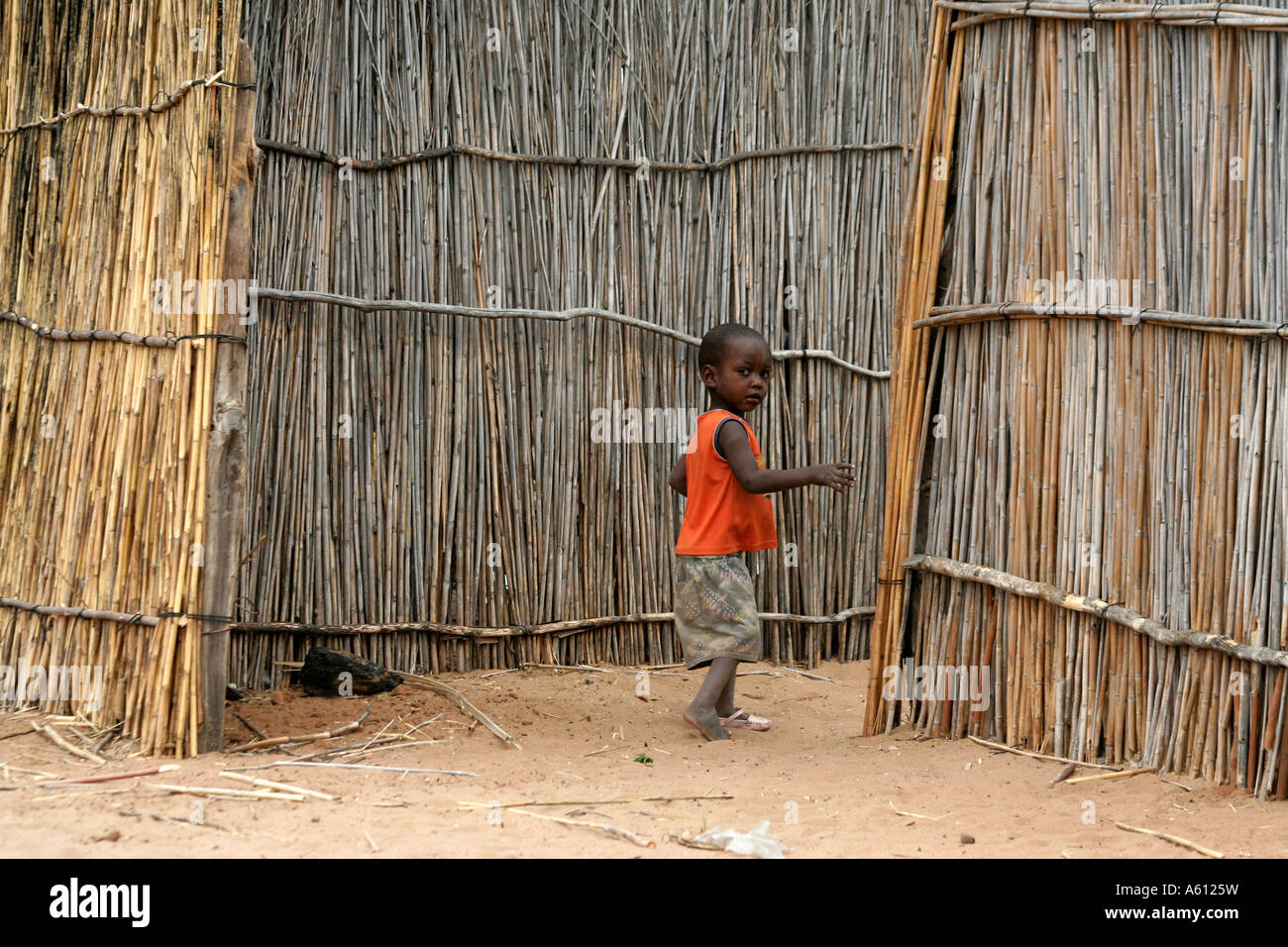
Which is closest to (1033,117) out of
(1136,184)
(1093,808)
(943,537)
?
(1136,184)

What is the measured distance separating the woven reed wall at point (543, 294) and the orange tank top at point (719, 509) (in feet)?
3.94

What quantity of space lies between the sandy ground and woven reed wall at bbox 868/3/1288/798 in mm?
252

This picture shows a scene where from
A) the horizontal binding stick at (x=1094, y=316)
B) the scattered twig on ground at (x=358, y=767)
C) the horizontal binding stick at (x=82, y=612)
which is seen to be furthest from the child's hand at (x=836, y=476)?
the horizontal binding stick at (x=82, y=612)

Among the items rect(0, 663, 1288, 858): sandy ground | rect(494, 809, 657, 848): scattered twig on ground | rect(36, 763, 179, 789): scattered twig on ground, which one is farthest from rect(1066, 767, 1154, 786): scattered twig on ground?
rect(36, 763, 179, 789): scattered twig on ground

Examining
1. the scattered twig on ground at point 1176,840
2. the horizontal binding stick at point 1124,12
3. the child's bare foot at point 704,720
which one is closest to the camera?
the scattered twig on ground at point 1176,840

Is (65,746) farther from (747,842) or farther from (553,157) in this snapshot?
(553,157)

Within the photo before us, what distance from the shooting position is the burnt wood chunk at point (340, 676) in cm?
462

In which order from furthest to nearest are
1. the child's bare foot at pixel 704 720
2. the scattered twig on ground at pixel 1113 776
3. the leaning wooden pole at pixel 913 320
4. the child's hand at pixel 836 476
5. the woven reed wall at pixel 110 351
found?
the child's bare foot at pixel 704 720, the leaning wooden pole at pixel 913 320, the child's hand at pixel 836 476, the woven reed wall at pixel 110 351, the scattered twig on ground at pixel 1113 776

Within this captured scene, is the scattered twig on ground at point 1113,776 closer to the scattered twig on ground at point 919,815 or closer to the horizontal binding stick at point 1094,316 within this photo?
the scattered twig on ground at point 919,815

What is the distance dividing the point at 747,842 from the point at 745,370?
1944mm

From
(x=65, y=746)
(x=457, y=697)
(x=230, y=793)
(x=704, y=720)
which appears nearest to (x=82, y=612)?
(x=65, y=746)

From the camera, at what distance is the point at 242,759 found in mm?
3588

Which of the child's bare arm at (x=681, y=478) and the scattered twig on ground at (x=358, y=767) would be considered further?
the child's bare arm at (x=681, y=478)

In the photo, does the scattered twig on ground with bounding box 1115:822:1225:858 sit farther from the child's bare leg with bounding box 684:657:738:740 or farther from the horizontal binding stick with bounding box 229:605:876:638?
the horizontal binding stick with bounding box 229:605:876:638
